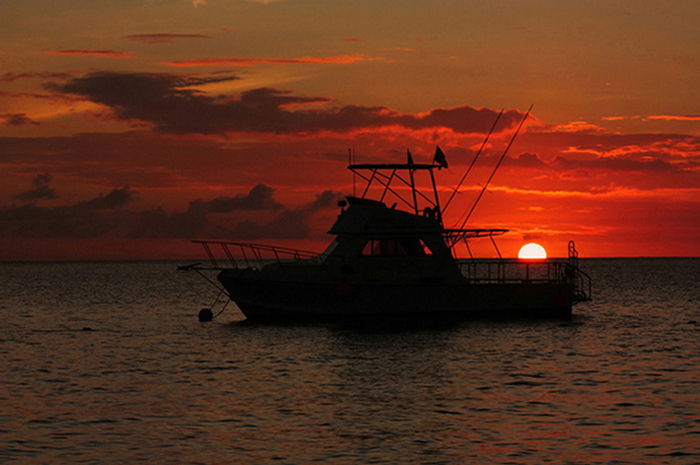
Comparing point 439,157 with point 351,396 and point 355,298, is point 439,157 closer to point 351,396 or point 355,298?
point 355,298

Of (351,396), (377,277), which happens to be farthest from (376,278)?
(351,396)

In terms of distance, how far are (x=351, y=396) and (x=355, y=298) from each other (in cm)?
1411

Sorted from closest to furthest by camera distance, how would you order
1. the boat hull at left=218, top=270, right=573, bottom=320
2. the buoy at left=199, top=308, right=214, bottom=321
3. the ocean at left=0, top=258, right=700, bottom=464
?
the ocean at left=0, top=258, right=700, bottom=464, the boat hull at left=218, top=270, right=573, bottom=320, the buoy at left=199, top=308, right=214, bottom=321

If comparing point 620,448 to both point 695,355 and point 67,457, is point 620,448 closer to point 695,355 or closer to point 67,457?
point 67,457

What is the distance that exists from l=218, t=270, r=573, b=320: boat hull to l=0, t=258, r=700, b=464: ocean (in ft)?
2.53

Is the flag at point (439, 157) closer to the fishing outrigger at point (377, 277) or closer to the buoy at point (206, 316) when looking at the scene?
the fishing outrigger at point (377, 277)

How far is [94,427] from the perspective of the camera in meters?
16.2

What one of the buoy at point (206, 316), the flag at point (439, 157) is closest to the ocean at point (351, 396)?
the buoy at point (206, 316)

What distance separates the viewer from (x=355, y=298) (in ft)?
110

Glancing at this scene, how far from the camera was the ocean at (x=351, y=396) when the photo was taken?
572 inches

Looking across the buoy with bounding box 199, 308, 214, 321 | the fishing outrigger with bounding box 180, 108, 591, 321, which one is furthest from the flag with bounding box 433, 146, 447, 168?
the buoy with bounding box 199, 308, 214, 321

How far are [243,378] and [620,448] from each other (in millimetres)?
10693

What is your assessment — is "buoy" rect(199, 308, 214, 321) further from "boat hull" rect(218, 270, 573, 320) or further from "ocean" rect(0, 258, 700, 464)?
"boat hull" rect(218, 270, 573, 320)

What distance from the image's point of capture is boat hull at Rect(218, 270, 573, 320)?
110 ft
